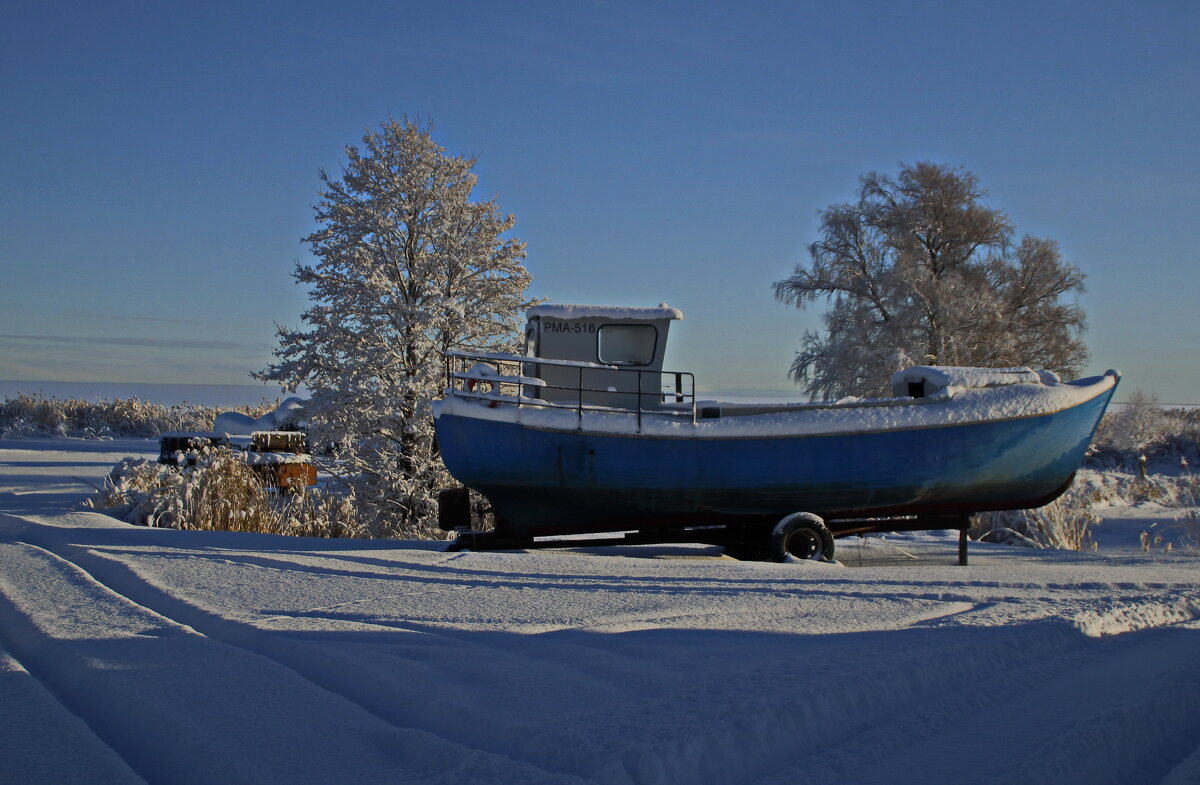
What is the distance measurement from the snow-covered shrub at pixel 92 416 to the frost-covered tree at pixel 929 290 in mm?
19721

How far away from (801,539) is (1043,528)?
5069 millimetres

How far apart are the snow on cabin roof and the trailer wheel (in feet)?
8.95

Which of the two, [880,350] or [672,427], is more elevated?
[880,350]

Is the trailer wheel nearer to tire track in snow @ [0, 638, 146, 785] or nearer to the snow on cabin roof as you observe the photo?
the snow on cabin roof

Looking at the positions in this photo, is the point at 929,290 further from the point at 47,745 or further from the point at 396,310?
the point at 47,745

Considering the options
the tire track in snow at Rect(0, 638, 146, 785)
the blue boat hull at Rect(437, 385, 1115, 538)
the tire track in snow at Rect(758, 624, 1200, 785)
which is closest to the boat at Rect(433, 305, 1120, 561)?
the blue boat hull at Rect(437, 385, 1115, 538)

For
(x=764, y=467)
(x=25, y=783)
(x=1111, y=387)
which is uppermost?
(x=1111, y=387)

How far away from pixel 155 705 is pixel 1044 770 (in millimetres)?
2989

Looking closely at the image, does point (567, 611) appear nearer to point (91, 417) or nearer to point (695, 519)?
point (695, 519)

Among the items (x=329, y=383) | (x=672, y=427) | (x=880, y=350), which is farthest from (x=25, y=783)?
(x=880, y=350)

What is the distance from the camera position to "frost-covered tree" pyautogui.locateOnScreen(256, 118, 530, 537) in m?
14.2

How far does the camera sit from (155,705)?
10.0 ft

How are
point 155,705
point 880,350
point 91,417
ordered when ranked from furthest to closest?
point 91,417
point 880,350
point 155,705

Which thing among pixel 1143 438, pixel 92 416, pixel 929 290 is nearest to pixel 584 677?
pixel 929 290
